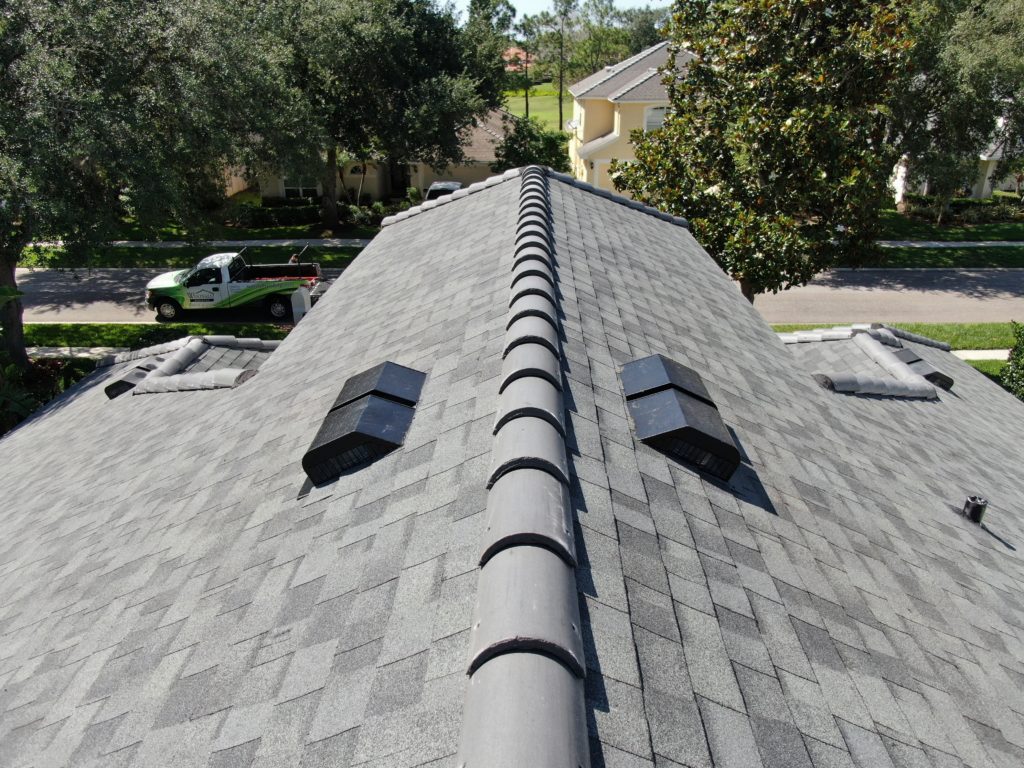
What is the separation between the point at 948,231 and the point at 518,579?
1737 inches

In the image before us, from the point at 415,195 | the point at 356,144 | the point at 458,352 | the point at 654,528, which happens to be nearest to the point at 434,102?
the point at 356,144

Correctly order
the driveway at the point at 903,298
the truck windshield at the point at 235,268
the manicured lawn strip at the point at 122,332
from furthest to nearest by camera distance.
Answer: the driveway at the point at 903,298 → the truck windshield at the point at 235,268 → the manicured lawn strip at the point at 122,332

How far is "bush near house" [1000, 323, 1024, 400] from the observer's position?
17.7 metres

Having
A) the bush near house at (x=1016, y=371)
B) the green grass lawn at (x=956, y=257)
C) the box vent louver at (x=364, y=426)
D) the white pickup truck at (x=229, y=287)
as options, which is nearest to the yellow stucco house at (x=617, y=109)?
the green grass lawn at (x=956, y=257)

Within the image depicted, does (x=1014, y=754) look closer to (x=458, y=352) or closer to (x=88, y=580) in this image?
(x=458, y=352)

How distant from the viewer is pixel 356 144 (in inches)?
1352

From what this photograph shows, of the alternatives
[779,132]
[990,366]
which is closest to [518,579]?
[779,132]

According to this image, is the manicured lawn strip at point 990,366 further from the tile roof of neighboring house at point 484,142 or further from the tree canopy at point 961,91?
the tile roof of neighboring house at point 484,142

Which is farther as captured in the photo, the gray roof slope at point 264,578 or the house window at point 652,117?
the house window at point 652,117

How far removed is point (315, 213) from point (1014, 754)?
38927 millimetres

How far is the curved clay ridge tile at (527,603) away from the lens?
2.66 metres

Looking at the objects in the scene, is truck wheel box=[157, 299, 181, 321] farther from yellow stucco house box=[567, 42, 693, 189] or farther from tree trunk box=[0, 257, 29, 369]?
yellow stucco house box=[567, 42, 693, 189]

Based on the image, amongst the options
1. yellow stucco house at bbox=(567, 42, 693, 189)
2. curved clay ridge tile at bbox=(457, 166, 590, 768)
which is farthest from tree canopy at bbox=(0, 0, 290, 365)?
yellow stucco house at bbox=(567, 42, 693, 189)

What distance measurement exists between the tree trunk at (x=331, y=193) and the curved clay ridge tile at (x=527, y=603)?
107ft
